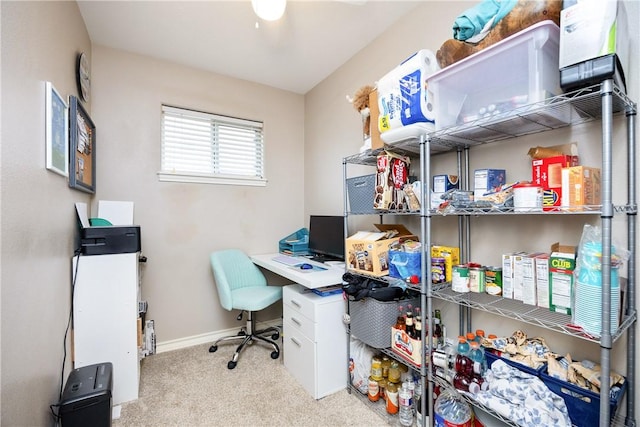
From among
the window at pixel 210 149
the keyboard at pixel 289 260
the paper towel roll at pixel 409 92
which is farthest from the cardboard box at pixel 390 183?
the window at pixel 210 149

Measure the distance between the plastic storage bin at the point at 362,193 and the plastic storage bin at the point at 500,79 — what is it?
1.75ft

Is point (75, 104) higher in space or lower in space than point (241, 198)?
higher

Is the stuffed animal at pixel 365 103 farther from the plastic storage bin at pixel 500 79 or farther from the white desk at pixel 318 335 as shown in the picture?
the white desk at pixel 318 335

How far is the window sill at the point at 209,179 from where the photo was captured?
2582 mm

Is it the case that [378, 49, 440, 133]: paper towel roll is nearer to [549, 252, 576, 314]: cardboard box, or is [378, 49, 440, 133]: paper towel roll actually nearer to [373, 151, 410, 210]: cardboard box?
[373, 151, 410, 210]: cardboard box

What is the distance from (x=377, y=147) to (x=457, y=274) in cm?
84

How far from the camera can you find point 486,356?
1.34m

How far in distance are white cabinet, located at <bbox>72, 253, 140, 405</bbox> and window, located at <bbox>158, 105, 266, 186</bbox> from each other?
101cm

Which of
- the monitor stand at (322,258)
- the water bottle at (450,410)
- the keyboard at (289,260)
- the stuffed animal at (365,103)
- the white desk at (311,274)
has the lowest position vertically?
the water bottle at (450,410)

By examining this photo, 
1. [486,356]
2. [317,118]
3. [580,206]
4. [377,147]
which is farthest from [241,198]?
[580,206]

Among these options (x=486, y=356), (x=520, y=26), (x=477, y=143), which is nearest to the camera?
→ (x=520, y=26)

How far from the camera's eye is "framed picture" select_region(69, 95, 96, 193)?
170cm

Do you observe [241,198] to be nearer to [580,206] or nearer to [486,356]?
[486,356]

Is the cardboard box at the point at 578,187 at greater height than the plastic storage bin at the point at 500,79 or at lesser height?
lesser
